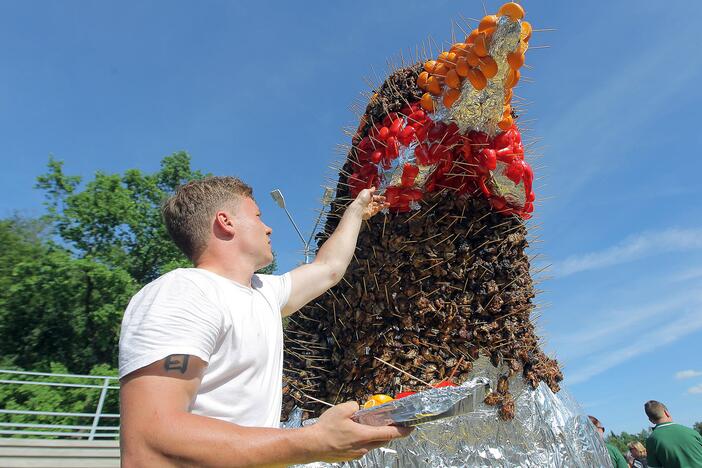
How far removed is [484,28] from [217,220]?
5.34ft

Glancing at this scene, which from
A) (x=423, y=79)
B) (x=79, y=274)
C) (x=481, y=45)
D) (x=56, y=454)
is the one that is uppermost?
(x=79, y=274)

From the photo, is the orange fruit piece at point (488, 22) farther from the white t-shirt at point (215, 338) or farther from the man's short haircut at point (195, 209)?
the white t-shirt at point (215, 338)

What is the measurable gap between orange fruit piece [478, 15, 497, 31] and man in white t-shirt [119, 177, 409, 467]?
1429 mm

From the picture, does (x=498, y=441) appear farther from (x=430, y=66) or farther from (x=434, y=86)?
(x=430, y=66)

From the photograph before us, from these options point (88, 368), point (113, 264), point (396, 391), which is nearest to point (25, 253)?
point (113, 264)

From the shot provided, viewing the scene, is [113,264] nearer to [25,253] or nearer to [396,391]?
[25,253]

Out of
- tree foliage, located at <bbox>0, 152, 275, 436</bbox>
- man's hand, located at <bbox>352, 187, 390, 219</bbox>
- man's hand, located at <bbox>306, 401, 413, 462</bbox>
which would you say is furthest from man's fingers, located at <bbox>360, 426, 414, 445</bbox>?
tree foliage, located at <bbox>0, 152, 275, 436</bbox>

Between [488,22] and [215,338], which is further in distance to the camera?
[488,22]

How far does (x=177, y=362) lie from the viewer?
1223 mm

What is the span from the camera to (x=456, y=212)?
2.92 meters

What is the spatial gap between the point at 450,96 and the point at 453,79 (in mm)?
98

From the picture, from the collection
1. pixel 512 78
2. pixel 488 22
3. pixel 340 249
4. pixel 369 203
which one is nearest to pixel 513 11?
pixel 488 22

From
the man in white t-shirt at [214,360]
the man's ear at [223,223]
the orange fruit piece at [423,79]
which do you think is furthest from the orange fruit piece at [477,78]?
the man's ear at [223,223]

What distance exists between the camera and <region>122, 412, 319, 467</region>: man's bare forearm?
110 cm
